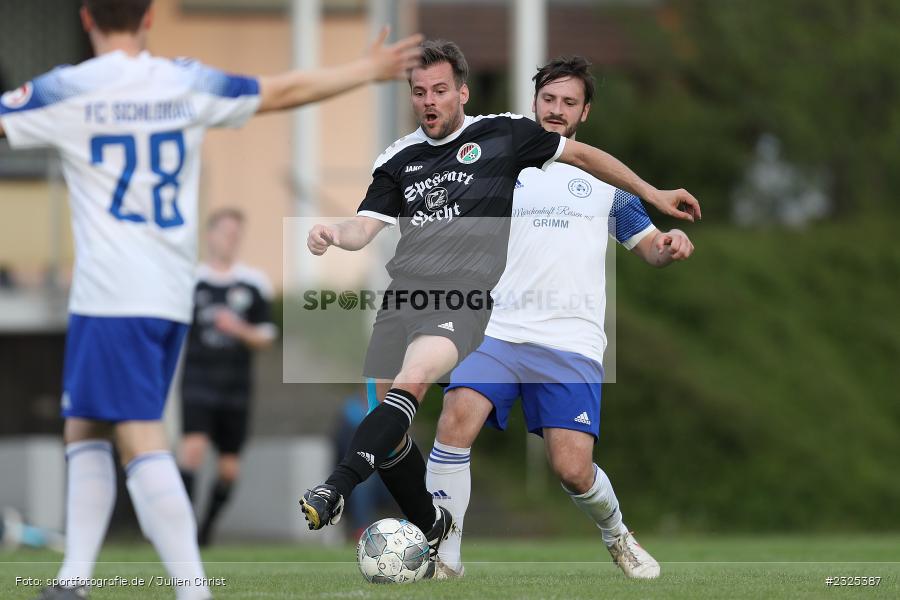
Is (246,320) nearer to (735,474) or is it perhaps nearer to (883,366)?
(735,474)

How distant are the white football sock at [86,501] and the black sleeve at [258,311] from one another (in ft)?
22.4

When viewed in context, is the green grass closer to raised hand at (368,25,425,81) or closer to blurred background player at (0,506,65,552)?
blurred background player at (0,506,65,552)

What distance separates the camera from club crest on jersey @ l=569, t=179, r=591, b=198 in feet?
24.6

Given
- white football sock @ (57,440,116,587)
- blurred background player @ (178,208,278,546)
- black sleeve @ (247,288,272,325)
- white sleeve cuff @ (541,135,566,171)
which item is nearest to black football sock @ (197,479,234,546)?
blurred background player @ (178,208,278,546)

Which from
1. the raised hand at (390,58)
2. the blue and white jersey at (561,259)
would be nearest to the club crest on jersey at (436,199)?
the blue and white jersey at (561,259)

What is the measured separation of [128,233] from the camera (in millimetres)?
5152

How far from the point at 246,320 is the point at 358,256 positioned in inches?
252

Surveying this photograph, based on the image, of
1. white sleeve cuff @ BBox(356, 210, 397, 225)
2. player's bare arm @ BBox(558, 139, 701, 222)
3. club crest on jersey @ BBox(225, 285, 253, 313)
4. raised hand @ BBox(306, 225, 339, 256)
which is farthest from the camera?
club crest on jersey @ BBox(225, 285, 253, 313)

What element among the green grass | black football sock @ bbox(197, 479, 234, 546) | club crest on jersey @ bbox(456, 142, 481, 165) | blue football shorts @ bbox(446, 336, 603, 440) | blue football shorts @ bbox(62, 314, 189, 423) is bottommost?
black football sock @ bbox(197, 479, 234, 546)

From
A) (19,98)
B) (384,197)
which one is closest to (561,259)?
(384,197)

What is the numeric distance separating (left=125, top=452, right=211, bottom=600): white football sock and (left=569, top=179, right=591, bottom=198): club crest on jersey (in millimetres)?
3015

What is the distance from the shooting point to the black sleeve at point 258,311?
39.9 ft

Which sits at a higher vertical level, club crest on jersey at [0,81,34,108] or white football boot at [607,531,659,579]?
club crest on jersey at [0,81,34,108]

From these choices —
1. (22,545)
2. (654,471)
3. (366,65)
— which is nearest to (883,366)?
(654,471)
